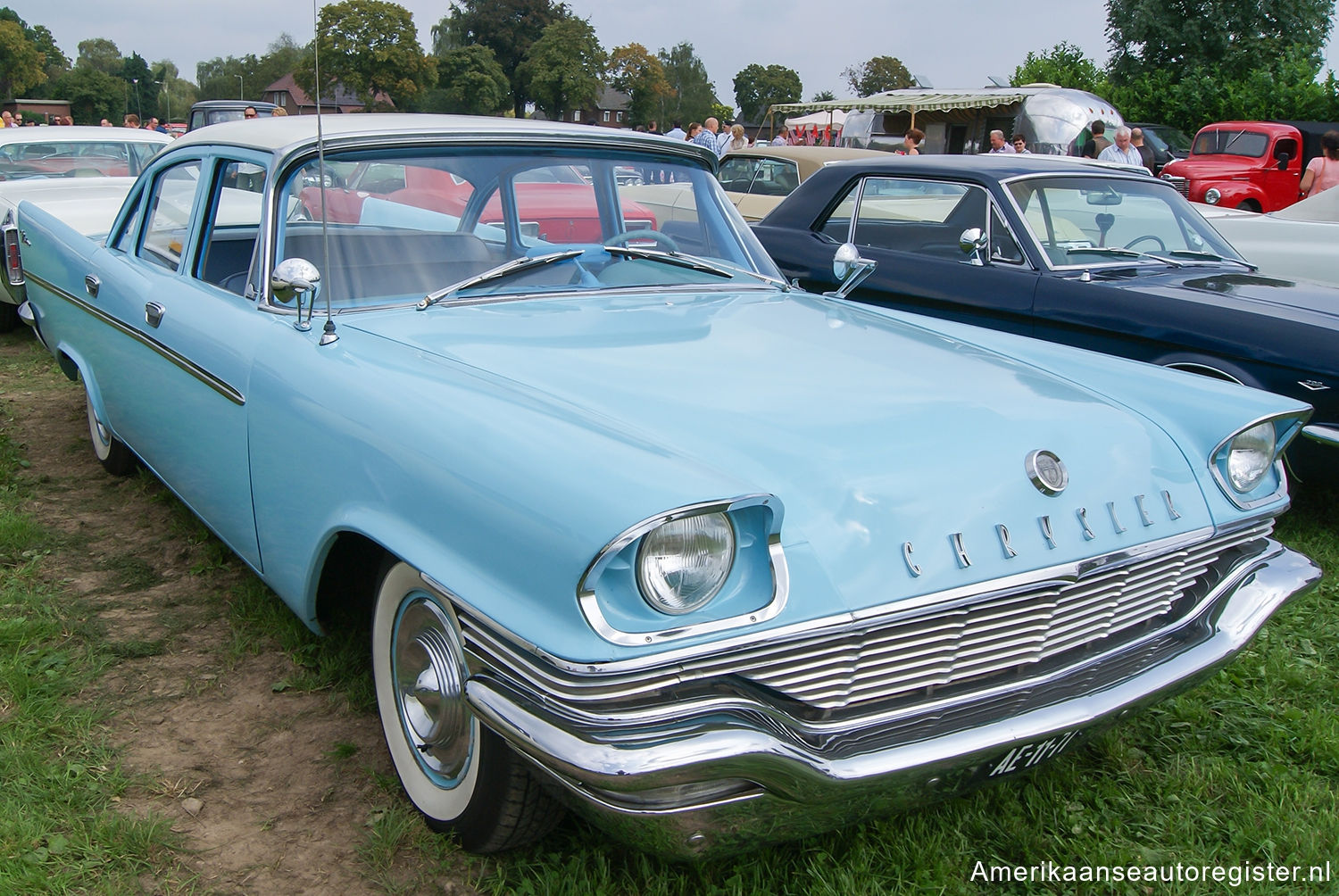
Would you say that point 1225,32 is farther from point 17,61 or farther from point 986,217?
point 17,61

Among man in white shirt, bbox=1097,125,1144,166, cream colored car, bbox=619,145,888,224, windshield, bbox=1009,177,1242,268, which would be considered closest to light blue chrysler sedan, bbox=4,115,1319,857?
windshield, bbox=1009,177,1242,268

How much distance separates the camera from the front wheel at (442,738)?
1.91 m

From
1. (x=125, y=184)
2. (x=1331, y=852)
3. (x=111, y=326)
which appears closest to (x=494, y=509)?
(x=1331, y=852)

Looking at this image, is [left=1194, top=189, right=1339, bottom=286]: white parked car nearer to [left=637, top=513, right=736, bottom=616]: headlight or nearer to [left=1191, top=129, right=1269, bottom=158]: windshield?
[left=637, top=513, right=736, bottom=616]: headlight

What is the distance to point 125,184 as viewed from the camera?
21.9 ft

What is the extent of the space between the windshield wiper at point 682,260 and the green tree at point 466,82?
6295 centimetres

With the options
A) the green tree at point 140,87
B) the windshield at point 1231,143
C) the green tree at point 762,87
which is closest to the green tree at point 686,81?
the green tree at point 762,87

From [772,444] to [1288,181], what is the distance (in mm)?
14933

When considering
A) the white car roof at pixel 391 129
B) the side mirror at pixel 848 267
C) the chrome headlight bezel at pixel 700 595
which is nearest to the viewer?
the chrome headlight bezel at pixel 700 595

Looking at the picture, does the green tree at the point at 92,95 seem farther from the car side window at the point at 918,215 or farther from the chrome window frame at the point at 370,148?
the chrome window frame at the point at 370,148

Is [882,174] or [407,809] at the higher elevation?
[882,174]

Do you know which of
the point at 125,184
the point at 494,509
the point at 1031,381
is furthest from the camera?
the point at 125,184

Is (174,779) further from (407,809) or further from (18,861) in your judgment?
(407,809)

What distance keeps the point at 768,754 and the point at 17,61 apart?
291ft
